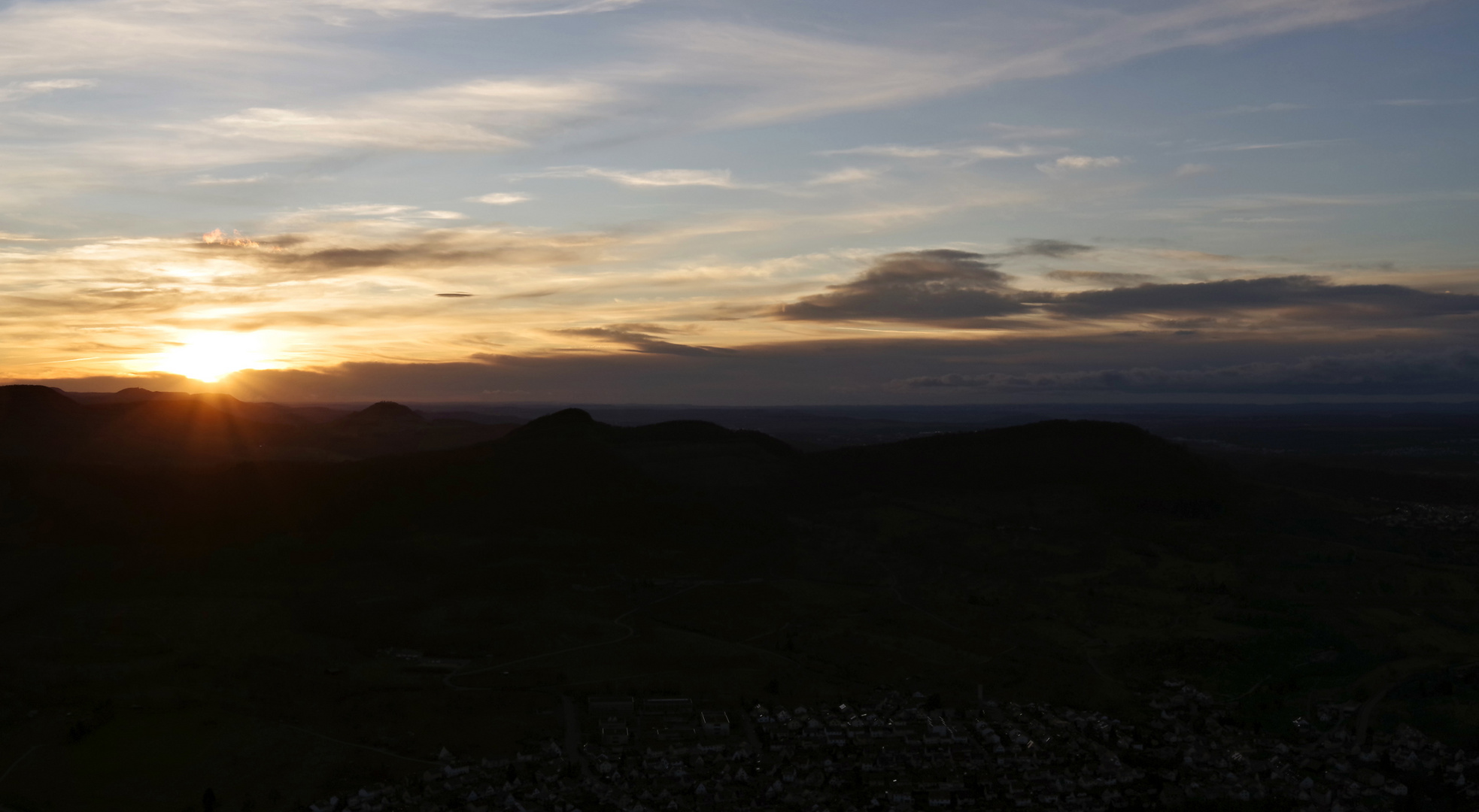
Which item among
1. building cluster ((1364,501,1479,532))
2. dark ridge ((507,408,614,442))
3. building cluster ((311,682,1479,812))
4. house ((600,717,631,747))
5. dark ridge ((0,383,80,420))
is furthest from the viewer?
dark ridge ((0,383,80,420))

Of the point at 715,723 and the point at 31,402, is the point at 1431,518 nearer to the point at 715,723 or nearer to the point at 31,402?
the point at 715,723

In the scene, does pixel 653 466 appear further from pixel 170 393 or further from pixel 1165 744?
pixel 170 393

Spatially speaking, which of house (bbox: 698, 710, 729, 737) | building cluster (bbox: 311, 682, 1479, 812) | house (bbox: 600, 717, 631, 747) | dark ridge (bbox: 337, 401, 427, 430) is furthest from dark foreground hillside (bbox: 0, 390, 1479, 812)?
dark ridge (bbox: 337, 401, 427, 430)

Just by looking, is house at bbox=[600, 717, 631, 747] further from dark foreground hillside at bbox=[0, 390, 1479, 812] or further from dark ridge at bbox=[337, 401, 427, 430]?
dark ridge at bbox=[337, 401, 427, 430]

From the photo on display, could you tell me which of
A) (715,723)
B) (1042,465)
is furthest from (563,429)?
(715,723)

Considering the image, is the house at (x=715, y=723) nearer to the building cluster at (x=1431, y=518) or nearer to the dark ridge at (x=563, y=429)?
the dark ridge at (x=563, y=429)

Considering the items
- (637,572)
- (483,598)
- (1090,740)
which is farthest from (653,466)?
(1090,740)

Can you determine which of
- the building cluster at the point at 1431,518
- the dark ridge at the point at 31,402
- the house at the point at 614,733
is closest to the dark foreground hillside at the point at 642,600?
the building cluster at the point at 1431,518
